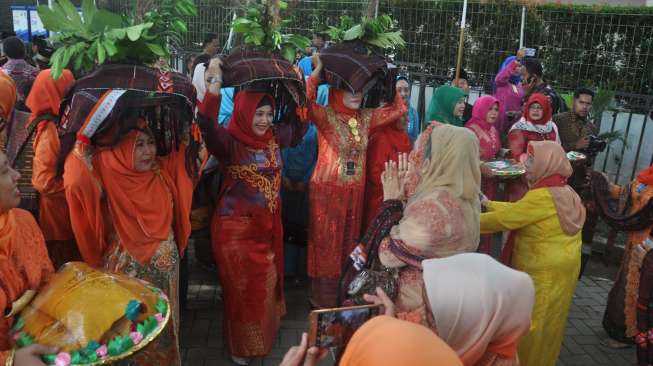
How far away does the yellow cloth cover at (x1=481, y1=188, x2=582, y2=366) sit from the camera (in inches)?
125

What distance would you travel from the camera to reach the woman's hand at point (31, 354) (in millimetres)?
1609

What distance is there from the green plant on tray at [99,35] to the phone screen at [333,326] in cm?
163

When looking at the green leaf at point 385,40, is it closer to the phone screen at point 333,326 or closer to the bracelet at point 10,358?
the phone screen at point 333,326

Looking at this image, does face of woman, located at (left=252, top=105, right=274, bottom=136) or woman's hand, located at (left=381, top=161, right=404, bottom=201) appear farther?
face of woman, located at (left=252, top=105, right=274, bottom=136)

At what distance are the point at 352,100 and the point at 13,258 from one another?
9.09 ft

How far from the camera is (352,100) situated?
415 cm

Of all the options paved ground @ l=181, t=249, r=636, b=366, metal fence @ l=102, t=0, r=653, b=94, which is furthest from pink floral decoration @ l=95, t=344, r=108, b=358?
metal fence @ l=102, t=0, r=653, b=94

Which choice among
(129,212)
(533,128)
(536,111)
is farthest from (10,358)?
(536,111)

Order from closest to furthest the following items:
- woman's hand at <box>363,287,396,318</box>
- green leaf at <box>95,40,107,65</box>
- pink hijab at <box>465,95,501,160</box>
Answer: woman's hand at <box>363,287,396,318</box>
green leaf at <box>95,40,107,65</box>
pink hijab at <box>465,95,501,160</box>

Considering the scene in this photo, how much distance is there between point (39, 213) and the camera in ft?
9.86

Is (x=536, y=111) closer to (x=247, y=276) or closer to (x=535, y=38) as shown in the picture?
(x=247, y=276)

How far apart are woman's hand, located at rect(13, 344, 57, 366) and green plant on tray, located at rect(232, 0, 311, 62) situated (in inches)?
88.8

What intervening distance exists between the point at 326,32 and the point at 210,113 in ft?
5.00

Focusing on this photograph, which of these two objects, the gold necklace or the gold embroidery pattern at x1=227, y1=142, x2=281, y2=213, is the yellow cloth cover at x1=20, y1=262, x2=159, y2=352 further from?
the gold necklace
